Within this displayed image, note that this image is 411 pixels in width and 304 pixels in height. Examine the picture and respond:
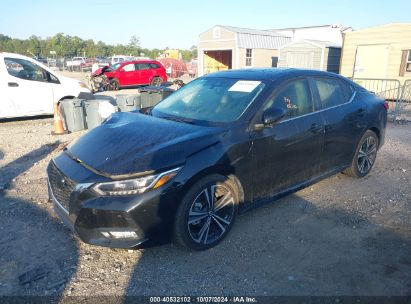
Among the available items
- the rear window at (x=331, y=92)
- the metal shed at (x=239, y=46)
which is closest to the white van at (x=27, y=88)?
the rear window at (x=331, y=92)

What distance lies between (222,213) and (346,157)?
2.33 meters

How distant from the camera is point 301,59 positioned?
20.4 m

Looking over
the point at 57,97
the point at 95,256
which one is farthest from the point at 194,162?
the point at 57,97

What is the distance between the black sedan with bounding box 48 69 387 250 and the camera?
286 centimetres

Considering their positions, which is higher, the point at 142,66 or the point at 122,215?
the point at 142,66

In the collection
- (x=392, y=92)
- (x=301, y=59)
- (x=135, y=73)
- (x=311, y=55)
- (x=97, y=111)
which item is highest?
(x=311, y=55)

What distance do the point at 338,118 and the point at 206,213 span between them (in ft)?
7.52

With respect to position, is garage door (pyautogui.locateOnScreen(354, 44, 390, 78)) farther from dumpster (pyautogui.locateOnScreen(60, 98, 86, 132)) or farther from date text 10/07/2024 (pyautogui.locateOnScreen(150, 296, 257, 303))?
date text 10/07/2024 (pyautogui.locateOnScreen(150, 296, 257, 303))

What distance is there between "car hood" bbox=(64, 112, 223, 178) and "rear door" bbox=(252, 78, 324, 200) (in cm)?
62

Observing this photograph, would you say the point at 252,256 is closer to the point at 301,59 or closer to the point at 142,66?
the point at 142,66

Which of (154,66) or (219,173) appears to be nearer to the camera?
(219,173)

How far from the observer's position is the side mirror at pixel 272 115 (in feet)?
11.3

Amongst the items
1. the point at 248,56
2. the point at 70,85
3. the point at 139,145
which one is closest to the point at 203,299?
the point at 139,145

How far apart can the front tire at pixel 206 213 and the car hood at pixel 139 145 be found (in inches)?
13.8
